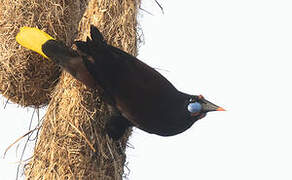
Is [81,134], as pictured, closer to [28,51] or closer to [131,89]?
[131,89]

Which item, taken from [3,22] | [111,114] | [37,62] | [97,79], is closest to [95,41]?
[97,79]

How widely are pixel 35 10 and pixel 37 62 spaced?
228 mm

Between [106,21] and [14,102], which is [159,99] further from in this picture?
[14,102]

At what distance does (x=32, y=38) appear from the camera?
2039 mm

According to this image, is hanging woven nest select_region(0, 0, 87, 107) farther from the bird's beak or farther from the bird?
the bird's beak

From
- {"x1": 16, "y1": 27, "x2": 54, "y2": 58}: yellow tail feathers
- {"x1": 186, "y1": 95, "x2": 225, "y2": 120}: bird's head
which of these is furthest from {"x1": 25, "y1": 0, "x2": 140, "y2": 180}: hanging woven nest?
{"x1": 186, "y1": 95, "x2": 225, "y2": 120}: bird's head

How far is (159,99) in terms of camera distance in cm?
189

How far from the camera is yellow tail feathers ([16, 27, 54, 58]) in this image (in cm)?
201

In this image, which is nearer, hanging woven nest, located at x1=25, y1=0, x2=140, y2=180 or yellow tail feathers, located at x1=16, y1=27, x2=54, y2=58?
hanging woven nest, located at x1=25, y1=0, x2=140, y2=180

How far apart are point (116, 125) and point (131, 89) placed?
0.48 ft

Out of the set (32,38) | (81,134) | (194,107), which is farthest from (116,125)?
(32,38)

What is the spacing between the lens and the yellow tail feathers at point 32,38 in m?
2.01

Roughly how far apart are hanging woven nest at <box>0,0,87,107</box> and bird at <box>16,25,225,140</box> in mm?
286

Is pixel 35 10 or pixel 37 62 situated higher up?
pixel 35 10
